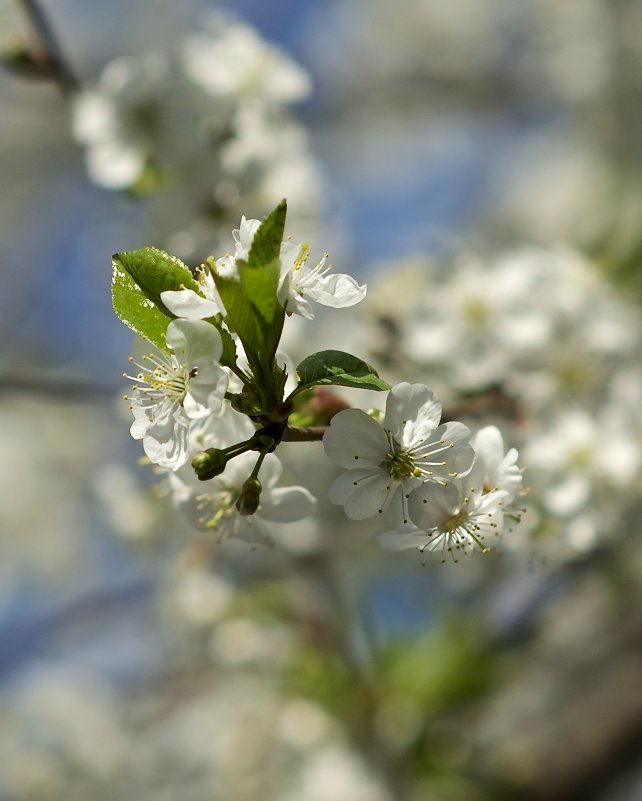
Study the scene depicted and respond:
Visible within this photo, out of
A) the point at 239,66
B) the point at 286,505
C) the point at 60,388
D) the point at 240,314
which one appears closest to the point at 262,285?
the point at 240,314

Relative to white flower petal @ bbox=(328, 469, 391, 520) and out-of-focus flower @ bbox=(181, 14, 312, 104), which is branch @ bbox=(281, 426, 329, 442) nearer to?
white flower petal @ bbox=(328, 469, 391, 520)

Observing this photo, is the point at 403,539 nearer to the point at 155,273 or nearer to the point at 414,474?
the point at 414,474

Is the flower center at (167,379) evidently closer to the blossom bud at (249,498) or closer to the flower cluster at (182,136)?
the blossom bud at (249,498)

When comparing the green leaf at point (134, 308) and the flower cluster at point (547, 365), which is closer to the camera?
the green leaf at point (134, 308)

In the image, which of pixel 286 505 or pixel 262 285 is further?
pixel 286 505

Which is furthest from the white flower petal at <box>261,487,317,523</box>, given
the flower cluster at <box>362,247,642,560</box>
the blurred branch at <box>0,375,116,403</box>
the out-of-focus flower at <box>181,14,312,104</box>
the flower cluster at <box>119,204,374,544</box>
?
the out-of-focus flower at <box>181,14,312,104</box>

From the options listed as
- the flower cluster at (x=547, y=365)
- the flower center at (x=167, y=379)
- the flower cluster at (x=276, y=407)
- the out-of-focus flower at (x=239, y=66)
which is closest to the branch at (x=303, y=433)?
the flower cluster at (x=276, y=407)
